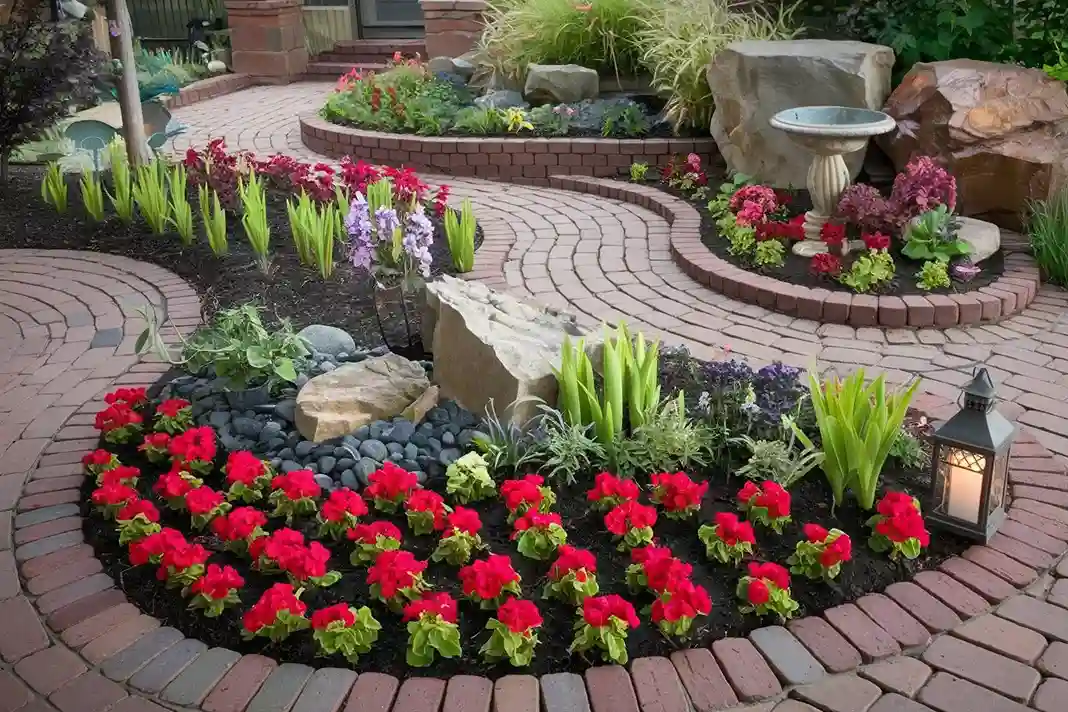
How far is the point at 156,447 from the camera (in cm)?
300

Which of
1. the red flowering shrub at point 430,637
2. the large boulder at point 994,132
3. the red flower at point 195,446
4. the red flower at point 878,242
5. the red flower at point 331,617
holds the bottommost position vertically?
the red flowering shrub at point 430,637

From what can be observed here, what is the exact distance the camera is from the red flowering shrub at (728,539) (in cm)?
244

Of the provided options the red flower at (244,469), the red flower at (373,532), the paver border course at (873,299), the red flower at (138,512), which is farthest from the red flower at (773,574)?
the paver border course at (873,299)

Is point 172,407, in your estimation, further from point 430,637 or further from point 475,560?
point 430,637

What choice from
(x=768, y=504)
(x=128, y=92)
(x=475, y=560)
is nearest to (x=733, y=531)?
(x=768, y=504)

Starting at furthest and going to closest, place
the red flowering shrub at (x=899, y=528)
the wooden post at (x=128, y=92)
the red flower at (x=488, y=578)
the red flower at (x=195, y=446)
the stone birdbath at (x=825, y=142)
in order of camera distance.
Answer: the wooden post at (x=128, y=92) → the stone birdbath at (x=825, y=142) → the red flower at (x=195, y=446) → the red flowering shrub at (x=899, y=528) → the red flower at (x=488, y=578)

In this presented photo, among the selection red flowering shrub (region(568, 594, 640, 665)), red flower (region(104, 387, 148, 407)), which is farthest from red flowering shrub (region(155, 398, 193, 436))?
red flowering shrub (region(568, 594, 640, 665))

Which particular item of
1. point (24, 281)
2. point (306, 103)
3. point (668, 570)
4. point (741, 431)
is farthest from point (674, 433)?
point (306, 103)

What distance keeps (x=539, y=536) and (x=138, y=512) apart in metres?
1.05

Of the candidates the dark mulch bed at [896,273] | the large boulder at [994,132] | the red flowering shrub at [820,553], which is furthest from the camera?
the large boulder at [994,132]

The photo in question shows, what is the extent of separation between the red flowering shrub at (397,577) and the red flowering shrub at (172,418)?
1.10 m

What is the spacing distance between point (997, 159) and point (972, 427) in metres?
2.93

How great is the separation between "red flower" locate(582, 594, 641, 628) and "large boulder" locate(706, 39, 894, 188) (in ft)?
13.0

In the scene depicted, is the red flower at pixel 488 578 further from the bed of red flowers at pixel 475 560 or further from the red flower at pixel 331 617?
the red flower at pixel 331 617
